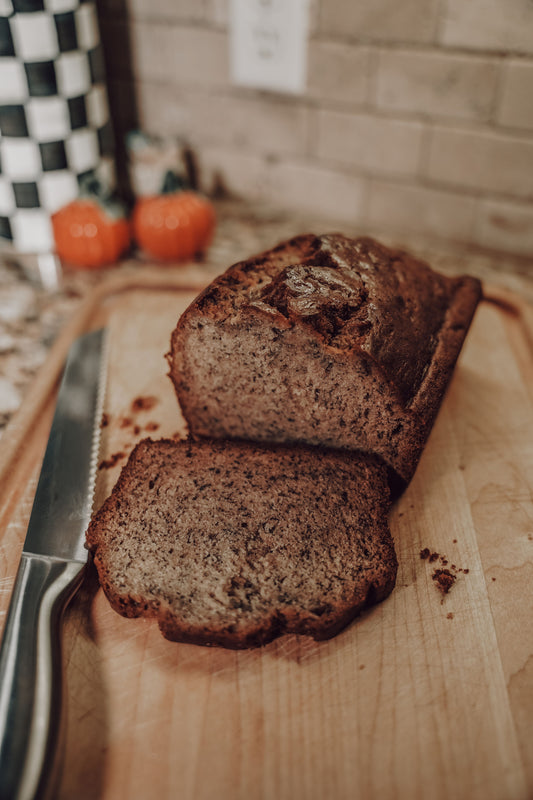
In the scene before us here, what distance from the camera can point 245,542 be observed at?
165 cm

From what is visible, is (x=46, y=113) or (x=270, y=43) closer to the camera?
(x=46, y=113)

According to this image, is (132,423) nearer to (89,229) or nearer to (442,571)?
(442,571)

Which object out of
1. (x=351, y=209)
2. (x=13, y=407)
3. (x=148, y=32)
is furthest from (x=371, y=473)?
(x=148, y=32)

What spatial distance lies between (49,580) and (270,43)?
2670 millimetres

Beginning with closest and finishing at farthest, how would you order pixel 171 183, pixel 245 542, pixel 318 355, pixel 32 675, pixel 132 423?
pixel 32 675 < pixel 245 542 < pixel 318 355 < pixel 132 423 < pixel 171 183

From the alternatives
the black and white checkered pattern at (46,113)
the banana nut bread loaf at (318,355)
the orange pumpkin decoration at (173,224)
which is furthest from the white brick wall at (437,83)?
the black and white checkered pattern at (46,113)

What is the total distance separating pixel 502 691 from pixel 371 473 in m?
0.61

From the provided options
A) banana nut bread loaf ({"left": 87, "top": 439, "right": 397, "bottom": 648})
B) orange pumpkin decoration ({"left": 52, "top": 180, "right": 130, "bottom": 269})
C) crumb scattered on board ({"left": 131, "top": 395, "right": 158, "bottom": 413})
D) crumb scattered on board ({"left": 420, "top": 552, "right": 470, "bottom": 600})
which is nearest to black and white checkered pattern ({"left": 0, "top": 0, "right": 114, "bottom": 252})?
orange pumpkin decoration ({"left": 52, "top": 180, "right": 130, "bottom": 269})

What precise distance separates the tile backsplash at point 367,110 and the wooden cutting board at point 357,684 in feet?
4.99

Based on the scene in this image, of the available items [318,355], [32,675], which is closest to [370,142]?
[318,355]

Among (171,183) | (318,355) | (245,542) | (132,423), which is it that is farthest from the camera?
(171,183)

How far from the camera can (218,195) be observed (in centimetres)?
375

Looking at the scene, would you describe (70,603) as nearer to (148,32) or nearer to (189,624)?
(189,624)

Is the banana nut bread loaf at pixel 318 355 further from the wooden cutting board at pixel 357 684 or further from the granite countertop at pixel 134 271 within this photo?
the granite countertop at pixel 134 271
